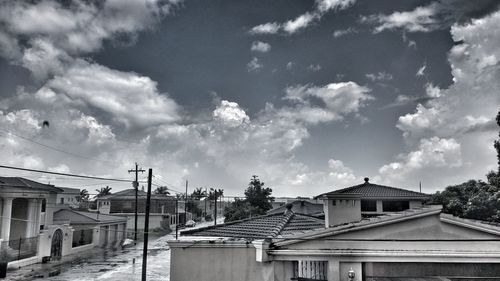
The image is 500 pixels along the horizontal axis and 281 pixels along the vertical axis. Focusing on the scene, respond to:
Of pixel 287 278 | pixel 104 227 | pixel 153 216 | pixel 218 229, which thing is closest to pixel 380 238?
pixel 287 278

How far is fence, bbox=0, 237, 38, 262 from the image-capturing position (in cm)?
2563

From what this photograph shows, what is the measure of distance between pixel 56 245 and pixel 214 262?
87.5ft

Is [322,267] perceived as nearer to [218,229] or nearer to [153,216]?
[218,229]

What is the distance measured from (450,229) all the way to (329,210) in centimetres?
1432

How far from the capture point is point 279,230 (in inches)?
503

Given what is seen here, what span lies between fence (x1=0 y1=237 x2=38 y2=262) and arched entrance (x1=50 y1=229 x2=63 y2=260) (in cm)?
144

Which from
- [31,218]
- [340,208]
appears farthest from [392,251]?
[31,218]

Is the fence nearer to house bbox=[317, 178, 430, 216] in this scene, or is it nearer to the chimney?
the chimney

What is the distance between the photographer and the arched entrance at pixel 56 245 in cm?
3143

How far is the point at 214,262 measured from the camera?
37.3ft

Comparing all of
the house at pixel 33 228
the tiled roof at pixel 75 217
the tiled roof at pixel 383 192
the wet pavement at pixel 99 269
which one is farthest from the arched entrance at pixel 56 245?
the tiled roof at pixel 383 192

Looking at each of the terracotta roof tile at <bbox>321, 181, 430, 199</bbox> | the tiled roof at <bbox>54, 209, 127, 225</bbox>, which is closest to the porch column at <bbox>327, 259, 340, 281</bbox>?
the terracotta roof tile at <bbox>321, 181, 430, 199</bbox>

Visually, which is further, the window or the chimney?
the chimney

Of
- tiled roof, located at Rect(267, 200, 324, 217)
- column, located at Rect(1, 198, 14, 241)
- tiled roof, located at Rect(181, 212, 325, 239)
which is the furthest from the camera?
tiled roof, located at Rect(267, 200, 324, 217)
